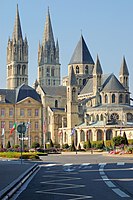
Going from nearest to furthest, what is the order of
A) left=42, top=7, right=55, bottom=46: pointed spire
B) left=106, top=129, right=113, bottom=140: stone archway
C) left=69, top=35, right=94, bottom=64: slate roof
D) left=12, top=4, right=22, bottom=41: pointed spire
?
left=106, top=129, right=113, bottom=140: stone archway, left=69, top=35, right=94, bottom=64: slate roof, left=12, top=4, right=22, bottom=41: pointed spire, left=42, top=7, right=55, bottom=46: pointed spire

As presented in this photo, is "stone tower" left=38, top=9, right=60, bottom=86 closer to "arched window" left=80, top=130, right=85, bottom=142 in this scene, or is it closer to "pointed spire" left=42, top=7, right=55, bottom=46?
"pointed spire" left=42, top=7, right=55, bottom=46

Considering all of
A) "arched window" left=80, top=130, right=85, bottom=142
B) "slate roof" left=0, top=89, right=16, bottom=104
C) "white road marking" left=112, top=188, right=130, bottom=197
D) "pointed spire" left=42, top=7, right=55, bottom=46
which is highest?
"pointed spire" left=42, top=7, right=55, bottom=46

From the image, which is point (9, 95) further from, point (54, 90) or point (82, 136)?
point (82, 136)

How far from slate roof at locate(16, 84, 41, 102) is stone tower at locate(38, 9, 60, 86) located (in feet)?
79.2

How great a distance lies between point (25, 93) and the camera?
11975cm

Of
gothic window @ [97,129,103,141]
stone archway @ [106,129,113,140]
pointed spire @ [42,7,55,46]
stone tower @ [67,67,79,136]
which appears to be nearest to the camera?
stone archway @ [106,129,113,140]

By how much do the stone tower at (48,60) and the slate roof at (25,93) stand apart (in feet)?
79.2

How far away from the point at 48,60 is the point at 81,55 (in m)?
12.2

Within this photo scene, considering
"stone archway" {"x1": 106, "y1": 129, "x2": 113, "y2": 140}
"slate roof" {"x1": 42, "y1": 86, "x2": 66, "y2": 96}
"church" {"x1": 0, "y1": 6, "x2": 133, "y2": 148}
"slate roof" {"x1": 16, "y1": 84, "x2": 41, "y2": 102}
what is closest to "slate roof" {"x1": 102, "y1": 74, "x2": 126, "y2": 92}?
"church" {"x1": 0, "y1": 6, "x2": 133, "y2": 148}

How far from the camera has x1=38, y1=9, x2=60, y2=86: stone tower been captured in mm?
147750

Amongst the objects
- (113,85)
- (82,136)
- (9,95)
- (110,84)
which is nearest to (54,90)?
(9,95)

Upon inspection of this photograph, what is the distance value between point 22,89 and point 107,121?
72.3 ft

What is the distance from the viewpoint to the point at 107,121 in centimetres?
10831

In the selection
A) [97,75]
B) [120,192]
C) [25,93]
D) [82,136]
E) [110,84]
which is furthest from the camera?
[97,75]
